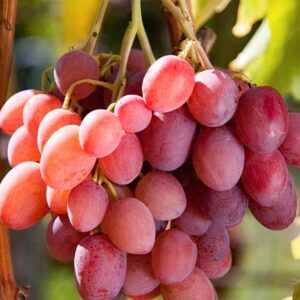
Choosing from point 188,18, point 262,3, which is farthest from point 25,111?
point 262,3

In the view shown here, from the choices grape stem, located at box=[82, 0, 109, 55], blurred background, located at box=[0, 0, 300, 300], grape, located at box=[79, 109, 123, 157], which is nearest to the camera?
grape, located at box=[79, 109, 123, 157]

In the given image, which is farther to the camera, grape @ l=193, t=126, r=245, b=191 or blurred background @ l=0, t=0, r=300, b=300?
blurred background @ l=0, t=0, r=300, b=300

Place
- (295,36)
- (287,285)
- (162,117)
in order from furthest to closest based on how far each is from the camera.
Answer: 1. (287,285)
2. (295,36)
3. (162,117)

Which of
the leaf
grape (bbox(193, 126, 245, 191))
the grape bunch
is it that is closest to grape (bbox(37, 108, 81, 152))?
the grape bunch

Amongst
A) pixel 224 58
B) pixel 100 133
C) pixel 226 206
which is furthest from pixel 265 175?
pixel 224 58

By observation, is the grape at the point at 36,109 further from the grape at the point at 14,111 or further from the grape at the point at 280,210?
the grape at the point at 280,210

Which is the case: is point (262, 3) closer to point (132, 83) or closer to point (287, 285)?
point (132, 83)

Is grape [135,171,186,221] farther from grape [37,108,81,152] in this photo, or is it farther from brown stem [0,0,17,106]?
brown stem [0,0,17,106]
